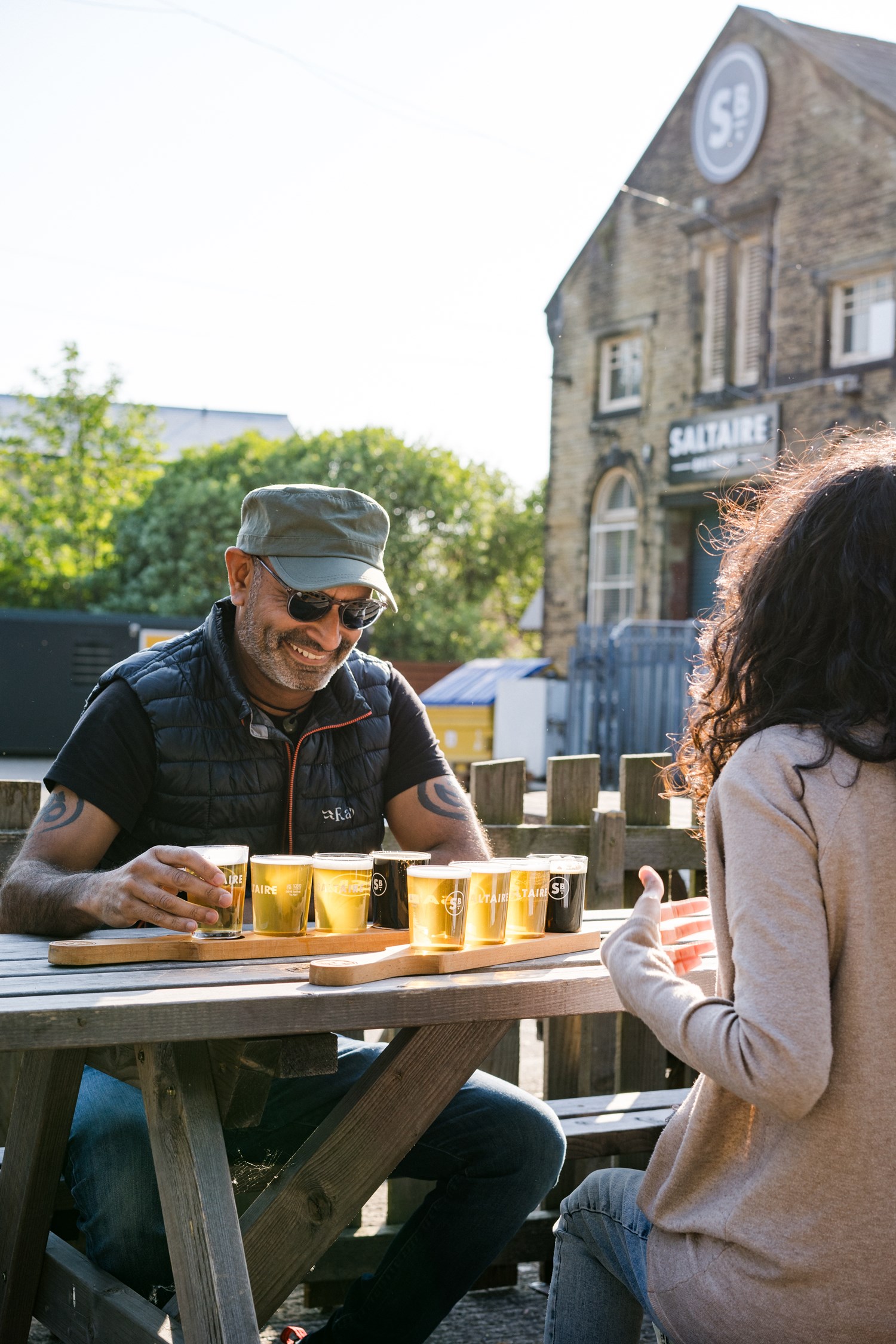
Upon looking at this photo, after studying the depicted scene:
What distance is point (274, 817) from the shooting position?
118 inches

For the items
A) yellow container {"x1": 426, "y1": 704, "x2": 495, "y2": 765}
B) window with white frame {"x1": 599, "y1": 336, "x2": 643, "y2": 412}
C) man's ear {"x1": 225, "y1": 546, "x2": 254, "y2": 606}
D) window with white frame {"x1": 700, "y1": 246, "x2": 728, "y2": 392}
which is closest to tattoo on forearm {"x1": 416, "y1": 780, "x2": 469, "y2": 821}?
man's ear {"x1": 225, "y1": 546, "x2": 254, "y2": 606}

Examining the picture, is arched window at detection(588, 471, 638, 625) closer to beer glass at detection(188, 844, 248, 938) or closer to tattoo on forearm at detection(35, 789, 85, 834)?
tattoo on forearm at detection(35, 789, 85, 834)

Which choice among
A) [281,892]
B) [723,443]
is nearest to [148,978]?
[281,892]

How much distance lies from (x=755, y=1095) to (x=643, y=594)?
19128mm

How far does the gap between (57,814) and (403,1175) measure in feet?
3.51

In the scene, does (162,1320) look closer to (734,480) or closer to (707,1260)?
(707,1260)

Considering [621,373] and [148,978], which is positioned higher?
[621,373]

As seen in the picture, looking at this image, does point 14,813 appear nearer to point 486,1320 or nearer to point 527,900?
point 527,900

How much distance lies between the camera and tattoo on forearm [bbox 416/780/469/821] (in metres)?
3.24

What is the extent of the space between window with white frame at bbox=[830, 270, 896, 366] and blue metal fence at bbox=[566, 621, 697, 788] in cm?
458

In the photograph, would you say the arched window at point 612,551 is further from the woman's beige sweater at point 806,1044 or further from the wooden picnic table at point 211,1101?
the woman's beige sweater at point 806,1044

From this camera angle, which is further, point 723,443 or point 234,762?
point 723,443

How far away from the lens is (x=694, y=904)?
8.02 ft

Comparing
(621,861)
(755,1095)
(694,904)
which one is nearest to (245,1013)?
(755,1095)
